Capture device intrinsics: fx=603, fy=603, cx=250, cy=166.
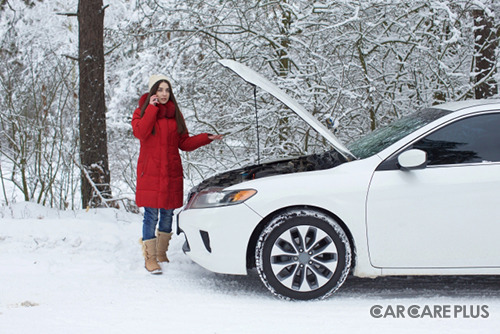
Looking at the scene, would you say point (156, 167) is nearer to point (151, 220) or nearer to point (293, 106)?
point (151, 220)

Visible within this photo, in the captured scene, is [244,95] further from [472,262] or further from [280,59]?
[472,262]

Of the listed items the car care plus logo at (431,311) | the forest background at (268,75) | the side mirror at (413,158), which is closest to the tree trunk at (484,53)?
the forest background at (268,75)

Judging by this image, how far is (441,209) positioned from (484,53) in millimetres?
4459

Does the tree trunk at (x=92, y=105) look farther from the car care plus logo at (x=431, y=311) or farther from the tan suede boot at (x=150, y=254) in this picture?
the car care plus logo at (x=431, y=311)

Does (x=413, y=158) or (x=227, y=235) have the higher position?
(x=413, y=158)

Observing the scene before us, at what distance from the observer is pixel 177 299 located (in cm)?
455

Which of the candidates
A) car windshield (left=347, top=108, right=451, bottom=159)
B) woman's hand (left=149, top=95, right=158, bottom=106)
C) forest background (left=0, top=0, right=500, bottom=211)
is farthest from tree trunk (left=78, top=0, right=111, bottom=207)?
car windshield (left=347, top=108, right=451, bottom=159)

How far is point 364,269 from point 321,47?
4.19 m

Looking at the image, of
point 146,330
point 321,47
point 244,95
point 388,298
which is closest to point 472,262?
point 388,298

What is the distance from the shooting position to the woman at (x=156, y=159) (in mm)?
5207

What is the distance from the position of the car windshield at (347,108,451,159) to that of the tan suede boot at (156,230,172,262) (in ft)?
6.14

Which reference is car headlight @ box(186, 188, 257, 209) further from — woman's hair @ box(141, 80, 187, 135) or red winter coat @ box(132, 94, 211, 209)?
woman's hair @ box(141, 80, 187, 135)

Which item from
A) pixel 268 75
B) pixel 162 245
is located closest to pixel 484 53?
pixel 268 75

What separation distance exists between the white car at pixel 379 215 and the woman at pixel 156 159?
794 millimetres
